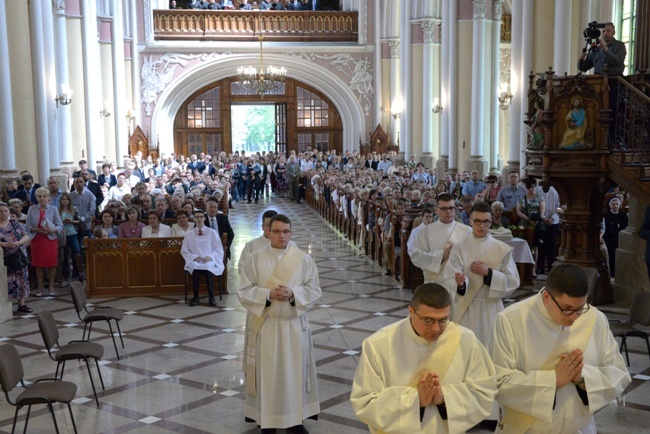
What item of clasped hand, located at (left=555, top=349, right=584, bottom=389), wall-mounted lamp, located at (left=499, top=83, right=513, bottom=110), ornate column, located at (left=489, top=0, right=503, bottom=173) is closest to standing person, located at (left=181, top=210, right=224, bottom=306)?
clasped hand, located at (left=555, top=349, right=584, bottom=389)

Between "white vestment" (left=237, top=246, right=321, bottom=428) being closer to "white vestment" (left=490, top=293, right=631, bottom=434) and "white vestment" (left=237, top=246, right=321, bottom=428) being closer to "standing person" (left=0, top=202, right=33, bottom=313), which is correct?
"white vestment" (left=490, top=293, right=631, bottom=434)

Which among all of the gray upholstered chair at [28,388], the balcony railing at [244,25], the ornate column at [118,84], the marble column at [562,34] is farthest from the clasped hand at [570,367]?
the balcony railing at [244,25]

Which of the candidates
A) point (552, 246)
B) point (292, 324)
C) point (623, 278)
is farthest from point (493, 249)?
point (552, 246)

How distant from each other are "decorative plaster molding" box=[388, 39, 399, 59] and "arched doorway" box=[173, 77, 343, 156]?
13.4 ft

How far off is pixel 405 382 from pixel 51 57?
16338 millimetres

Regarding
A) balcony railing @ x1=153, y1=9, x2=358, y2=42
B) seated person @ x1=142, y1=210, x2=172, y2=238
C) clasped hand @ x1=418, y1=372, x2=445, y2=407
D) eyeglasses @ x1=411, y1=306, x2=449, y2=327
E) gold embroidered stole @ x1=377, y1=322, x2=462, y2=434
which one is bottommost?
seated person @ x1=142, y1=210, x2=172, y2=238

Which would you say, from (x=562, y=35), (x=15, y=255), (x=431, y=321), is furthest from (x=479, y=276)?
(x=562, y=35)

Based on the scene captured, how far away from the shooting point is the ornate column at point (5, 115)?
596 inches

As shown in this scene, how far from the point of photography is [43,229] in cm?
1201

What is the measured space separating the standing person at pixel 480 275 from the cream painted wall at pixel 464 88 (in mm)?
16071

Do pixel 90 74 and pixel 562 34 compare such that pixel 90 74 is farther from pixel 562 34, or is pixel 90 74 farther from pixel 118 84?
pixel 562 34

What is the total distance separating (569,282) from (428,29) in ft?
80.3

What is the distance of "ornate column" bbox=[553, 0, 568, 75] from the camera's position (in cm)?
1544

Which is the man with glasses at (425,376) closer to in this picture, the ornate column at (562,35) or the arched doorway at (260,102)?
the ornate column at (562,35)
